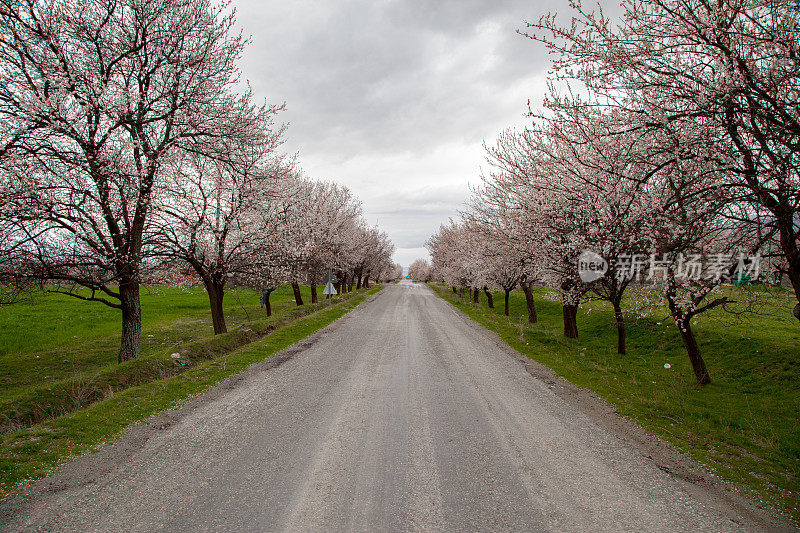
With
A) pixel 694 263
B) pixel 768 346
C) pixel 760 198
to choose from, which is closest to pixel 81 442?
pixel 760 198

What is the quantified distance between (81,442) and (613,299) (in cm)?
1392

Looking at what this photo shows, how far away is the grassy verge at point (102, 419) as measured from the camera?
4.58 meters

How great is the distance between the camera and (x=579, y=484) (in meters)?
4.36

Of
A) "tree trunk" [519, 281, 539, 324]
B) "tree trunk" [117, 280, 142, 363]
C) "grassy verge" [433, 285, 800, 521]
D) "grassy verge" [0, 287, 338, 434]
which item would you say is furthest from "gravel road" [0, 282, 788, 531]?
"tree trunk" [519, 281, 539, 324]

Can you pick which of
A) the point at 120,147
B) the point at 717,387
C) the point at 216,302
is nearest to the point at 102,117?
the point at 120,147

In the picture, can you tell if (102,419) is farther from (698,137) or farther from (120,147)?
(698,137)

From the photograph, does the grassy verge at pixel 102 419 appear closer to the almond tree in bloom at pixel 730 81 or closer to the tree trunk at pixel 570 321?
the almond tree in bloom at pixel 730 81

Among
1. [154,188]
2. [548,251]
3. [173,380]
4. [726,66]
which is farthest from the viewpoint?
[548,251]

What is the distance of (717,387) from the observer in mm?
9898

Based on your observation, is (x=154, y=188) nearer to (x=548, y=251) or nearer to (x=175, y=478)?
(x=175, y=478)

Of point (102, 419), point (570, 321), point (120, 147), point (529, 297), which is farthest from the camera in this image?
point (529, 297)

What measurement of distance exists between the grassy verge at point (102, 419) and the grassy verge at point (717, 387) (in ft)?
28.6

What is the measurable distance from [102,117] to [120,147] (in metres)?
1.07

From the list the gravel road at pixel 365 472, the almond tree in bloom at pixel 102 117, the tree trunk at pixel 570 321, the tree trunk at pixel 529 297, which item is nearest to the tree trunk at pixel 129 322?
the almond tree in bloom at pixel 102 117
